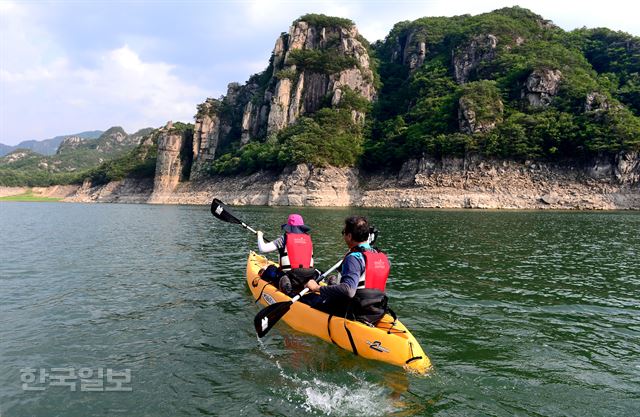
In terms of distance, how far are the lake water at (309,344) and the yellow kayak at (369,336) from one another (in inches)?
8.2

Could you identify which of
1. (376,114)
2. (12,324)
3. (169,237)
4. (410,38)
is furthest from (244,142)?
(12,324)

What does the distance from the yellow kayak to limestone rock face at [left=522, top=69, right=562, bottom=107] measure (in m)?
79.9

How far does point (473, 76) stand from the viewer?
3602 inches

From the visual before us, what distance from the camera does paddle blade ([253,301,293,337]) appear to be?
8.06 m

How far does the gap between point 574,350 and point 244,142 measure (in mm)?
106567

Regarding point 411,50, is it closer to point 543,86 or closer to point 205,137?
point 543,86

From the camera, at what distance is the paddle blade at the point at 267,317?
806cm

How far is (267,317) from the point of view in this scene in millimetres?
8180

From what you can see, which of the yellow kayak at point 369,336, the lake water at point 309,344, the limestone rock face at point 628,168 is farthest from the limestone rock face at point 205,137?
the yellow kayak at point 369,336

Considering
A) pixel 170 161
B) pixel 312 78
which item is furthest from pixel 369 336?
pixel 170 161

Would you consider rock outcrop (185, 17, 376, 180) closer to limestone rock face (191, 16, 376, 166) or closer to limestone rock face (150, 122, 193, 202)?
→ limestone rock face (191, 16, 376, 166)

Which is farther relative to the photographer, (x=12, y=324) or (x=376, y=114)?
(x=376, y=114)

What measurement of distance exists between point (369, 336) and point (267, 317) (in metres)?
2.17

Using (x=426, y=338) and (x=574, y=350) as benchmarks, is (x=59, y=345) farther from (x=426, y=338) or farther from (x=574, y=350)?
(x=574, y=350)
